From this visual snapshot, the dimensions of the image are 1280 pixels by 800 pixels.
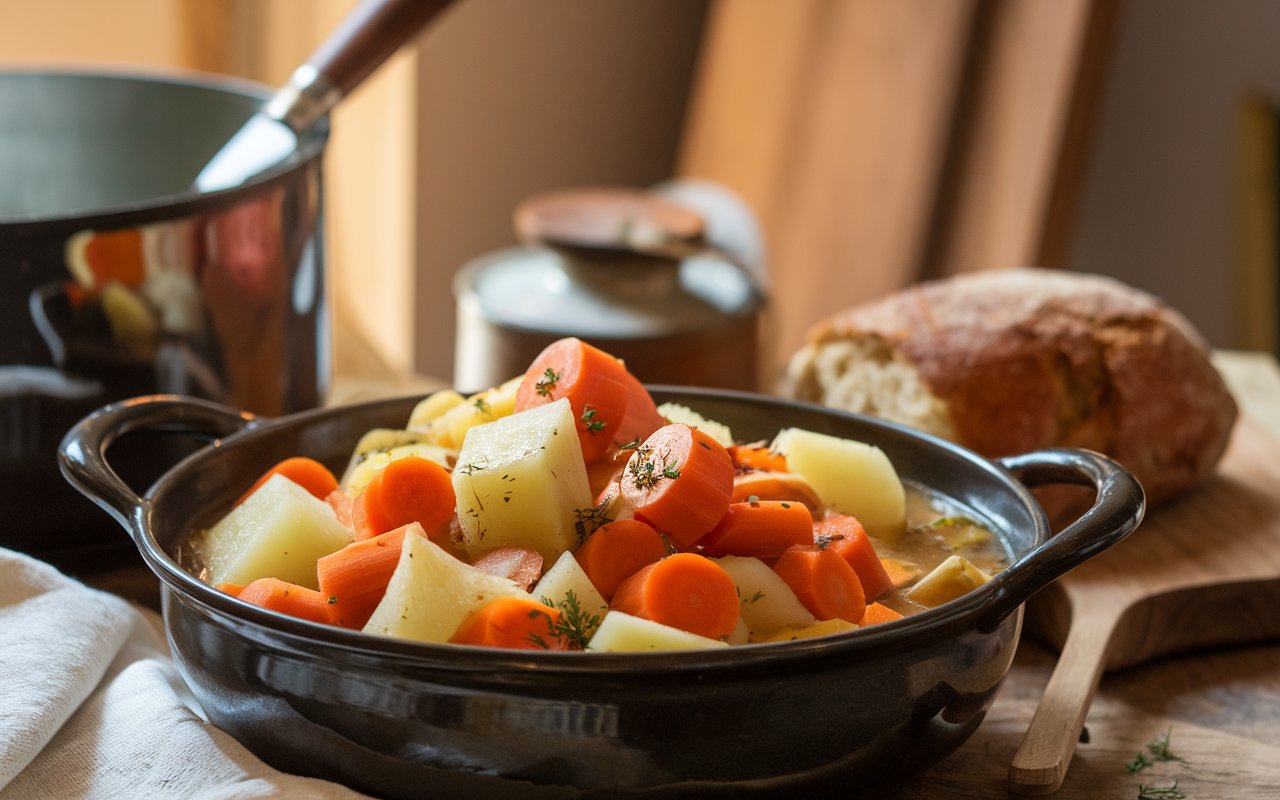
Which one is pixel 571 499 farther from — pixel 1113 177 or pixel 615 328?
pixel 1113 177

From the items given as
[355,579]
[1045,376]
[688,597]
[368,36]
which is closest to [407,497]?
[355,579]

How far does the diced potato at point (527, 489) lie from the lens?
4.47 feet

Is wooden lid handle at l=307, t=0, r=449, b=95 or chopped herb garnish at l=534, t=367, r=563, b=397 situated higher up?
wooden lid handle at l=307, t=0, r=449, b=95

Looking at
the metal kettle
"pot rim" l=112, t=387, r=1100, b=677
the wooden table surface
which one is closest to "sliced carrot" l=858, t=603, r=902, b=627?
"pot rim" l=112, t=387, r=1100, b=677

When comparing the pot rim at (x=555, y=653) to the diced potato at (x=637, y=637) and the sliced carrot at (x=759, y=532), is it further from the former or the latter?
the sliced carrot at (x=759, y=532)

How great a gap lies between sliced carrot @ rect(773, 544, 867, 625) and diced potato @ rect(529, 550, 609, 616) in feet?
0.63

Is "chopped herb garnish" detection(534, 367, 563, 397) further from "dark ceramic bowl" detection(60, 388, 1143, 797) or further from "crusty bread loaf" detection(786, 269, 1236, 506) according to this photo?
"crusty bread loaf" detection(786, 269, 1236, 506)

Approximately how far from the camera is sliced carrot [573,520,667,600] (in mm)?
1329

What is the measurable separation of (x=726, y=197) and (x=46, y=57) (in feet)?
7.12

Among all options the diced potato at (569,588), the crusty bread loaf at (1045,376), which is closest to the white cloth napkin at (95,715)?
the diced potato at (569,588)

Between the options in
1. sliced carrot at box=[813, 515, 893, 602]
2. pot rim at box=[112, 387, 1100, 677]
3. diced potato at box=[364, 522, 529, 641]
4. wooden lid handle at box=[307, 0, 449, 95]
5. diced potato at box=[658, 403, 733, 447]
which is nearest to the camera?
pot rim at box=[112, 387, 1100, 677]

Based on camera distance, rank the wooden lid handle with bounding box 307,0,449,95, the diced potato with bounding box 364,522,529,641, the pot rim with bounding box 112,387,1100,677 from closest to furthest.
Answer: the pot rim with bounding box 112,387,1100,677 → the diced potato with bounding box 364,522,529,641 → the wooden lid handle with bounding box 307,0,449,95

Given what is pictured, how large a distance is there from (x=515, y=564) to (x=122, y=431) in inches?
24.0

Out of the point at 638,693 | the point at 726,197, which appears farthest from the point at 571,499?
the point at 726,197
